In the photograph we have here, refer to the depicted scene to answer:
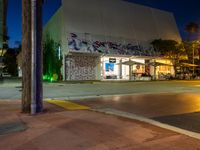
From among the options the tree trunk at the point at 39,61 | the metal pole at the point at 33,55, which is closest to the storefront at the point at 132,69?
the tree trunk at the point at 39,61

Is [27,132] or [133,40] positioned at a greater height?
[133,40]

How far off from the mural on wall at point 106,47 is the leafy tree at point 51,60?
2.82 meters

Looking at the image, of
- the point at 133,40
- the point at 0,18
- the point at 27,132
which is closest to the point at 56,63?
the point at 133,40

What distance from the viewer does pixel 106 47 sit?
36.7 meters

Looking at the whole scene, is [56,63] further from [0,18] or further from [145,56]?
[0,18]

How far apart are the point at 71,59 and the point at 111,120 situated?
26867mm

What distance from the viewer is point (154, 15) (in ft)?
147

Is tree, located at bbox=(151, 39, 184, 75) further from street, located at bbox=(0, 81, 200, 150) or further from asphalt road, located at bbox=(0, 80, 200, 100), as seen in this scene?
street, located at bbox=(0, 81, 200, 150)

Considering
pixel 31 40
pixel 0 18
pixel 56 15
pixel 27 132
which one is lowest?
pixel 27 132

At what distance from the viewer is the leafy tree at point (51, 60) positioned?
1417 inches

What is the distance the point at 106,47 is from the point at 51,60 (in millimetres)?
7712

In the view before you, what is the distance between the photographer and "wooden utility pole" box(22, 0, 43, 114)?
9773mm

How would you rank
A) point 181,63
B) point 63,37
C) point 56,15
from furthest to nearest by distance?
point 181,63 < point 56,15 < point 63,37

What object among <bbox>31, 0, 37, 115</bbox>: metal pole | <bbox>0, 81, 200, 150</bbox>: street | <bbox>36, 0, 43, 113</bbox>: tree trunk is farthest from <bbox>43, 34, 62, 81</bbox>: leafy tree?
<bbox>0, 81, 200, 150</bbox>: street
